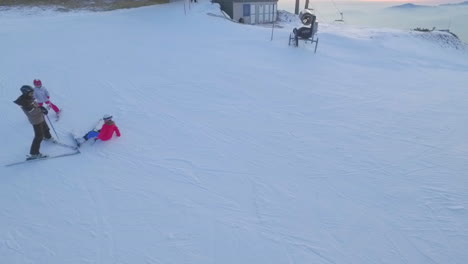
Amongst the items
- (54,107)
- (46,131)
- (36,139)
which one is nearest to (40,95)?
(54,107)

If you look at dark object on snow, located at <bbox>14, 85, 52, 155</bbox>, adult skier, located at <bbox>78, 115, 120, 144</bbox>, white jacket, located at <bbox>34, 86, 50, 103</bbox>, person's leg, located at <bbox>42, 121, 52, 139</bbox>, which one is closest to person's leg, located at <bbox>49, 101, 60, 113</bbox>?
white jacket, located at <bbox>34, 86, 50, 103</bbox>

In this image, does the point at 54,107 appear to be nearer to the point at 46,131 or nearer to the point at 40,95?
the point at 40,95

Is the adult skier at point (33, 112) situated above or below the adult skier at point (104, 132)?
above

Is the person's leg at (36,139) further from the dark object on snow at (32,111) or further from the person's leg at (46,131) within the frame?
the person's leg at (46,131)

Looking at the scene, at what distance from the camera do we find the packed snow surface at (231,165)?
433cm

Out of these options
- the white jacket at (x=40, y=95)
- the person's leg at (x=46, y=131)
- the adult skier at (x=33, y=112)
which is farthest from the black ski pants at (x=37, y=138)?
the white jacket at (x=40, y=95)

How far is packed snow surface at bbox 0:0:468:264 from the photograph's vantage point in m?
4.33

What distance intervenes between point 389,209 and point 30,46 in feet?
46.2

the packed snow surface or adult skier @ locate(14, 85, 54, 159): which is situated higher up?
adult skier @ locate(14, 85, 54, 159)

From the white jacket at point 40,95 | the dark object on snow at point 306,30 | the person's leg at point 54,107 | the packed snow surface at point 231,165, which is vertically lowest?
the packed snow surface at point 231,165

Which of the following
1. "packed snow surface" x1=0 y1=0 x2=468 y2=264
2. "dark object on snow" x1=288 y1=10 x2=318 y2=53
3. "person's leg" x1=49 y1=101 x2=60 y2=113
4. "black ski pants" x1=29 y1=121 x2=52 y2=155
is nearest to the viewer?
"packed snow surface" x1=0 y1=0 x2=468 y2=264

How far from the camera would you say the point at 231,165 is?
235 inches

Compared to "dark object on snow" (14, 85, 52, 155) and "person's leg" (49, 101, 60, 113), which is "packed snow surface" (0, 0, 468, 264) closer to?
"person's leg" (49, 101, 60, 113)

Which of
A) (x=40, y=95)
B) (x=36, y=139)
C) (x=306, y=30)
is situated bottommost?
(x=36, y=139)
